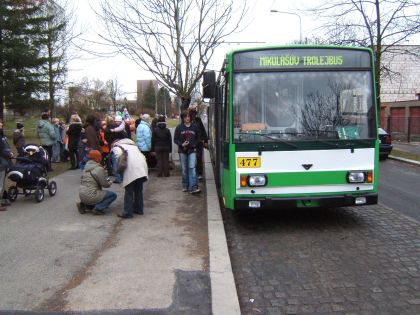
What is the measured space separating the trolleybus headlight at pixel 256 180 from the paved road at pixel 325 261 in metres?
0.80

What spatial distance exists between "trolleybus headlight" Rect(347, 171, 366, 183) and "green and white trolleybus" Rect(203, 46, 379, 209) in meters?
0.01

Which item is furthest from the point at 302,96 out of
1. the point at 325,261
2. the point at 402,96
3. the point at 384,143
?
the point at 402,96

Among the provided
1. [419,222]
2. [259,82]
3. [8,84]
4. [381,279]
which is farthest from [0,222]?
[8,84]

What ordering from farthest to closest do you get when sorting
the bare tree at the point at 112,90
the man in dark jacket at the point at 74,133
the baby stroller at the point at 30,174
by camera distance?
the bare tree at the point at 112,90, the man in dark jacket at the point at 74,133, the baby stroller at the point at 30,174

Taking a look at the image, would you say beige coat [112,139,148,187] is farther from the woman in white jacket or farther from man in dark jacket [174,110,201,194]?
man in dark jacket [174,110,201,194]

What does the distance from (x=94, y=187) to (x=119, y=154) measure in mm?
812

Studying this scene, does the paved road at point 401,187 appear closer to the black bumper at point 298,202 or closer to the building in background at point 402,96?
the black bumper at point 298,202

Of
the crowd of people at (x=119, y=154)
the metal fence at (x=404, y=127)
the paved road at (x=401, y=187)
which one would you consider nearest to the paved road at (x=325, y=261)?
the paved road at (x=401, y=187)

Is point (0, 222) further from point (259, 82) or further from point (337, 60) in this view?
point (337, 60)

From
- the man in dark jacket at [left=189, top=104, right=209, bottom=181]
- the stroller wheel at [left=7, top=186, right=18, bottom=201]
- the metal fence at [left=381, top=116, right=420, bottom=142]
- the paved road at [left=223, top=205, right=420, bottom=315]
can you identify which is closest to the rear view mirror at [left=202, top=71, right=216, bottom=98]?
the paved road at [left=223, top=205, right=420, bottom=315]

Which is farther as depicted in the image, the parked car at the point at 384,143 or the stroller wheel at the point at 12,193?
the parked car at the point at 384,143

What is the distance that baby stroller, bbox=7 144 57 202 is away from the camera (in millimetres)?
8609

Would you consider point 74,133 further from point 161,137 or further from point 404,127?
point 404,127

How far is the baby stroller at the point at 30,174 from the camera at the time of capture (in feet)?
28.2
